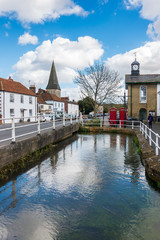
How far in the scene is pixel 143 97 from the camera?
30.1 metres

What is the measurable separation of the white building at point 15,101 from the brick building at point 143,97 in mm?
17279

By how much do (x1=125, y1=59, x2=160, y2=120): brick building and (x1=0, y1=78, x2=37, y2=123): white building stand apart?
17.3 metres

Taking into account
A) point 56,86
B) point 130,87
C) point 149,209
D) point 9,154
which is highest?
point 56,86

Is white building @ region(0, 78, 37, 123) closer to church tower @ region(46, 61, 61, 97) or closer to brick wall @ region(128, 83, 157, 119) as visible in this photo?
brick wall @ region(128, 83, 157, 119)

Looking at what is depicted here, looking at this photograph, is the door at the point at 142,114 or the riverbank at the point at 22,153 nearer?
the riverbank at the point at 22,153

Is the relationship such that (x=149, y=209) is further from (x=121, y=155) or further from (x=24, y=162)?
(x=121, y=155)

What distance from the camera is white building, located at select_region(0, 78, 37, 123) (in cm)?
3369

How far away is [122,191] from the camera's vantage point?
19.5 ft

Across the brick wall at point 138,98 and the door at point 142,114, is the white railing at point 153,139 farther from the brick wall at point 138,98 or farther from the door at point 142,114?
the door at point 142,114

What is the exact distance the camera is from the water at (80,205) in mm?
3994

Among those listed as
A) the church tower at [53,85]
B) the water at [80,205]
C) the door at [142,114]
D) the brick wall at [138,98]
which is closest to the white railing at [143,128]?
the water at [80,205]

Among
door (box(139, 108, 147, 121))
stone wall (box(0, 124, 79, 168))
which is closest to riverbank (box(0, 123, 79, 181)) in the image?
stone wall (box(0, 124, 79, 168))

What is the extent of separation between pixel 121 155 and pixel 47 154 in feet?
13.1

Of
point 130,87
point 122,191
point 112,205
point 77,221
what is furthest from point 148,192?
point 130,87
